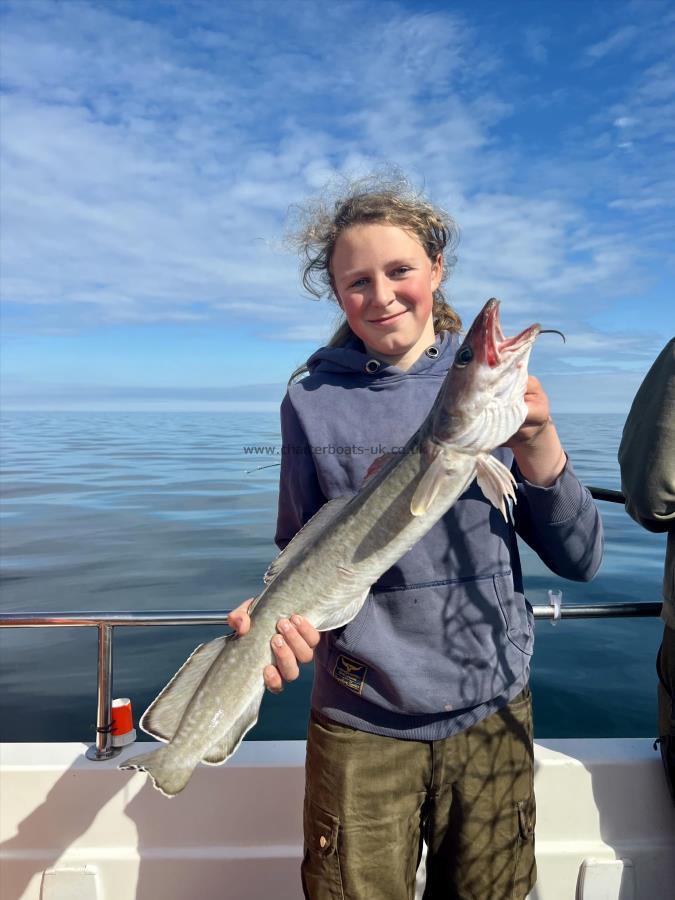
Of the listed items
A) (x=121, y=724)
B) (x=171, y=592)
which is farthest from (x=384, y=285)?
(x=171, y=592)

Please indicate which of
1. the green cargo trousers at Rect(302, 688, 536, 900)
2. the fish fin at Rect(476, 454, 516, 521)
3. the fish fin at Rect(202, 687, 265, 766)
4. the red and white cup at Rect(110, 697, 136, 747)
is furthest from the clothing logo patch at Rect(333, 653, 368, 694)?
the red and white cup at Rect(110, 697, 136, 747)

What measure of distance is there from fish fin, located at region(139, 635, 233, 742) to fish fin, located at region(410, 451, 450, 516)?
955 millimetres

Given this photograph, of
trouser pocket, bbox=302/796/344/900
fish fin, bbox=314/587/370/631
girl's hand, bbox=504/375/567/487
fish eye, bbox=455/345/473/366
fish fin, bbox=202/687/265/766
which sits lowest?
trouser pocket, bbox=302/796/344/900

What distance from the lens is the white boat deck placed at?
3373 millimetres

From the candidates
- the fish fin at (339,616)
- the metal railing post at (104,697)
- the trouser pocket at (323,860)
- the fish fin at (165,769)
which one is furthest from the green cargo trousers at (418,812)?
the metal railing post at (104,697)

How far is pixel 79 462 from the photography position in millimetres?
24562

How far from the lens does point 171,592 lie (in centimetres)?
896

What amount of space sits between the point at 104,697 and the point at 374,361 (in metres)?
2.32

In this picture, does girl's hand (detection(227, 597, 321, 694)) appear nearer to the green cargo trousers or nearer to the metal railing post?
the green cargo trousers

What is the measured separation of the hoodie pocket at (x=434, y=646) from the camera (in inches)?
98.3

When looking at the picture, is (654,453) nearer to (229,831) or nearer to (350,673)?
(350,673)

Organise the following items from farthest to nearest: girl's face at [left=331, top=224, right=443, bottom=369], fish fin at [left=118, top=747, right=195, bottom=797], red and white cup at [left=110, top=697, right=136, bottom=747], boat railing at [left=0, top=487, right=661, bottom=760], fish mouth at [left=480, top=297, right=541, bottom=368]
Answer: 1. red and white cup at [left=110, top=697, right=136, bottom=747]
2. boat railing at [left=0, top=487, right=661, bottom=760]
3. girl's face at [left=331, top=224, right=443, bottom=369]
4. fish fin at [left=118, top=747, right=195, bottom=797]
5. fish mouth at [left=480, top=297, right=541, bottom=368]

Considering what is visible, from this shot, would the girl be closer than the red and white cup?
Yes

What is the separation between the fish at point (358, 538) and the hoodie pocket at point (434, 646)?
18cm
